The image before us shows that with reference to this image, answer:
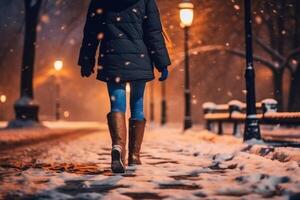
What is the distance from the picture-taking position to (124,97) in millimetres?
6449

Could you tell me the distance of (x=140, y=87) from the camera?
654 cm

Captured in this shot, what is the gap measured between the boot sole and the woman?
170 mm

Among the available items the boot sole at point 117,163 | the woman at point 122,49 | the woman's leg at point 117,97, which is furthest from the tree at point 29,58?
the boot sole at point 117,163

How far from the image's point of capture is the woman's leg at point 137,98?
21.5ft

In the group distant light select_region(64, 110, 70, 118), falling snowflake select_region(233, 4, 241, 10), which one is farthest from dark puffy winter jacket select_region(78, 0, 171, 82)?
distant light select_region(64, 110, 70, 118)

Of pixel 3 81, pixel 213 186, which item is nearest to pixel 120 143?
pixel 213 186

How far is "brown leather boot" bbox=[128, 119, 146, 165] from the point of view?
6.67m

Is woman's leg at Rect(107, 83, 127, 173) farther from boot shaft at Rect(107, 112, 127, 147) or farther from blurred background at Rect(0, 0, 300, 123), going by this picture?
blurred background at Rect(0, 0, 300, 123)

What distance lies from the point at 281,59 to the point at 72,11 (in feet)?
32.8

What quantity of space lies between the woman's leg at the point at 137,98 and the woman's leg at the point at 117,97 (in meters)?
0.17

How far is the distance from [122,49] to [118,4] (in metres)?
0.53

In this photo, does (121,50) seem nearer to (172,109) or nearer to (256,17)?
(256,17)

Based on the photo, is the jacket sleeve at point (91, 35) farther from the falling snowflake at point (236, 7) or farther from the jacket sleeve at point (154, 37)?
the falling snowflake at point (236, 7)

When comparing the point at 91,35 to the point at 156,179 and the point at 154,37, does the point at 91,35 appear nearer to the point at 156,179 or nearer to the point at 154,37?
the point at 154,37
